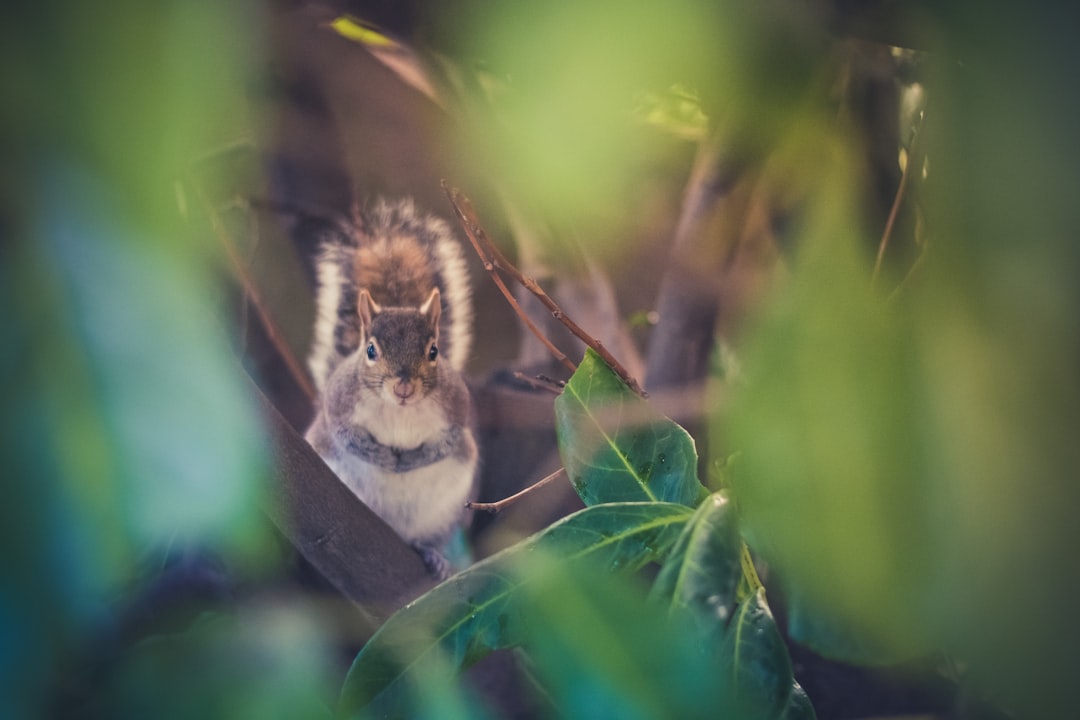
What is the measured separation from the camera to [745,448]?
1.02 ft

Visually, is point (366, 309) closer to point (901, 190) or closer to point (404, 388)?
point (404, 388)

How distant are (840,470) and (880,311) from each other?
0.19 feet

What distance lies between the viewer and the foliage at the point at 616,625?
1.02 feet

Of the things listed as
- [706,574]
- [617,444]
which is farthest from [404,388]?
[706,574]

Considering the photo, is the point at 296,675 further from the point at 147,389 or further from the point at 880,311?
the point at 880,311

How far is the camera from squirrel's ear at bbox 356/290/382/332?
615 millimetres

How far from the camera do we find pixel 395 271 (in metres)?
0.65

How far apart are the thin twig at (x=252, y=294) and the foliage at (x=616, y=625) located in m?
0.25

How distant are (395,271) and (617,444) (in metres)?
0.30

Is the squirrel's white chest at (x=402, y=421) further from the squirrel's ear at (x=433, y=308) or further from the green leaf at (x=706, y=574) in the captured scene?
the green leaf at (x=706, y=574)

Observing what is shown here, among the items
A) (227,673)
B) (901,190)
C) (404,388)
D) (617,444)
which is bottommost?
(227,673)

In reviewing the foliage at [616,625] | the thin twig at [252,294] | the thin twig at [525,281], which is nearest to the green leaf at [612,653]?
the foliage at [616,625]

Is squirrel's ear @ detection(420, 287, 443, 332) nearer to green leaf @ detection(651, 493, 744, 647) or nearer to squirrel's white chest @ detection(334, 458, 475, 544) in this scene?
squirrel's white chest @ detection(334, 458, 475, 544)

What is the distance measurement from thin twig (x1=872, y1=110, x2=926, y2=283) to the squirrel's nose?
391mm
